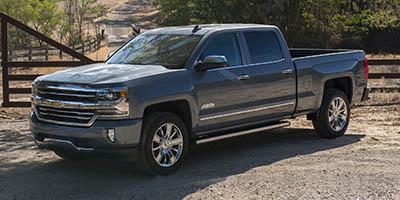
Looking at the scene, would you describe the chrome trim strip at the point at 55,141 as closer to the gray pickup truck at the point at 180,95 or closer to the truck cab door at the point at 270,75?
the gray pickup truck at the point at 180,95

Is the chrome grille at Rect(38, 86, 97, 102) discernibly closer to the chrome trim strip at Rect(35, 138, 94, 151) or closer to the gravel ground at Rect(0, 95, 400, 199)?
the chrome trim strip at Rect(35, 138, 94, 151)

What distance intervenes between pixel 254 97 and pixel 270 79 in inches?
16.1

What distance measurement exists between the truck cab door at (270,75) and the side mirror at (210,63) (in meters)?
0.76

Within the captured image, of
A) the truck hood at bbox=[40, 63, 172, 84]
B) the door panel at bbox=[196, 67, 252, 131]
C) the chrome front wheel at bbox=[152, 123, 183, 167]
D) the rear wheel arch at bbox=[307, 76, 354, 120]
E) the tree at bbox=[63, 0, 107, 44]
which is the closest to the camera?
the truck hood at bbox=[40, 63, 172, 84]

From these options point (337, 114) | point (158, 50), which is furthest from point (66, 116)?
point (337, 114)

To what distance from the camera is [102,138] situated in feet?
23.1

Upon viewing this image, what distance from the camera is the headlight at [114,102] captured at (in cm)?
709

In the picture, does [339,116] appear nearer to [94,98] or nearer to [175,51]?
[175,51]

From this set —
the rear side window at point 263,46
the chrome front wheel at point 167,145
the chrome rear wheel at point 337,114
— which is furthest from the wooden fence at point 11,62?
the chrome front wheel at point 167,145

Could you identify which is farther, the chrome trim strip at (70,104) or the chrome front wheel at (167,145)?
the chrome front wheel at (167,145)

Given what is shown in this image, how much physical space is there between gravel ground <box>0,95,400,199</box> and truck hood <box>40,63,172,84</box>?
1.17m

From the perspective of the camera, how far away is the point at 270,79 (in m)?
8.85

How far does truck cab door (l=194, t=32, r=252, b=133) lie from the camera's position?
799 centimetres

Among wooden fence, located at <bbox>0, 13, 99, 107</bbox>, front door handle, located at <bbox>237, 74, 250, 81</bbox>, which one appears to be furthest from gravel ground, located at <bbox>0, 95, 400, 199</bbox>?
wooden fence, located at <bbox>0, 13, 99, 107</bbox>
